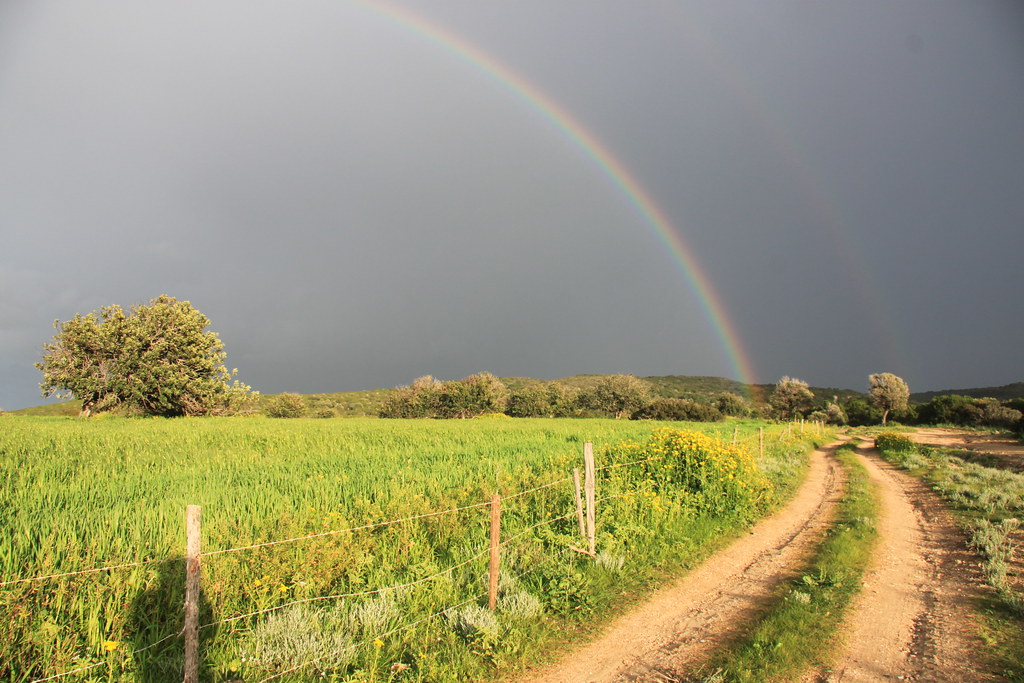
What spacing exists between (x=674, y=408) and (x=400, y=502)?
70.7 metres

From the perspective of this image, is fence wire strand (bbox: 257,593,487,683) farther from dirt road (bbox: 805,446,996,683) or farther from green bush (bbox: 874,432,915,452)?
green bush (bbox: 874,432,915,452)

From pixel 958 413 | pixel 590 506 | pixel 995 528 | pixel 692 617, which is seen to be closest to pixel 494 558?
pixel 692 617

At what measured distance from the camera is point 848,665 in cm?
516

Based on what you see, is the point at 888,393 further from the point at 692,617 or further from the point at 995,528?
the point at 692,617

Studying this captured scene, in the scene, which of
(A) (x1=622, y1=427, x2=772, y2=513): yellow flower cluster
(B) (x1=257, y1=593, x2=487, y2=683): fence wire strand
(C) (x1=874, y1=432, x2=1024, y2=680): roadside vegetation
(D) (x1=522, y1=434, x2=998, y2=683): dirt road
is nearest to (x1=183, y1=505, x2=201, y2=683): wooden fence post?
(B) (x1=257, y1=593, x2=487, y2=683): fence wire strand

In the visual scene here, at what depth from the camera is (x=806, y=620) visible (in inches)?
242

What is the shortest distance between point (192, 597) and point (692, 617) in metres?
5.69

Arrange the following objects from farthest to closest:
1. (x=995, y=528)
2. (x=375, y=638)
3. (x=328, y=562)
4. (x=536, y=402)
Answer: (x=536, y=402), (x=995, y=528), (x=328, y=562), (x=375, y=638)

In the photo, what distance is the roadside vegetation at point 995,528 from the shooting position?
5734 mm

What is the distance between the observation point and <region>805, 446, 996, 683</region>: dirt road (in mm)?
5059

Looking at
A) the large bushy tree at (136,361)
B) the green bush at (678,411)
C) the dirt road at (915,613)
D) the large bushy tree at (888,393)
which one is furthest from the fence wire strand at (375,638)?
the large bushy tree at (888,393)

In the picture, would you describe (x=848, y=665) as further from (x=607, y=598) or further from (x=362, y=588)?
(x=362, y=588)

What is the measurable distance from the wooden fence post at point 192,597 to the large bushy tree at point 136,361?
45.0 metres

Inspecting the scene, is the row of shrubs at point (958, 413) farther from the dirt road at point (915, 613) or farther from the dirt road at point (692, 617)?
the dirt road at point (692, 617)
